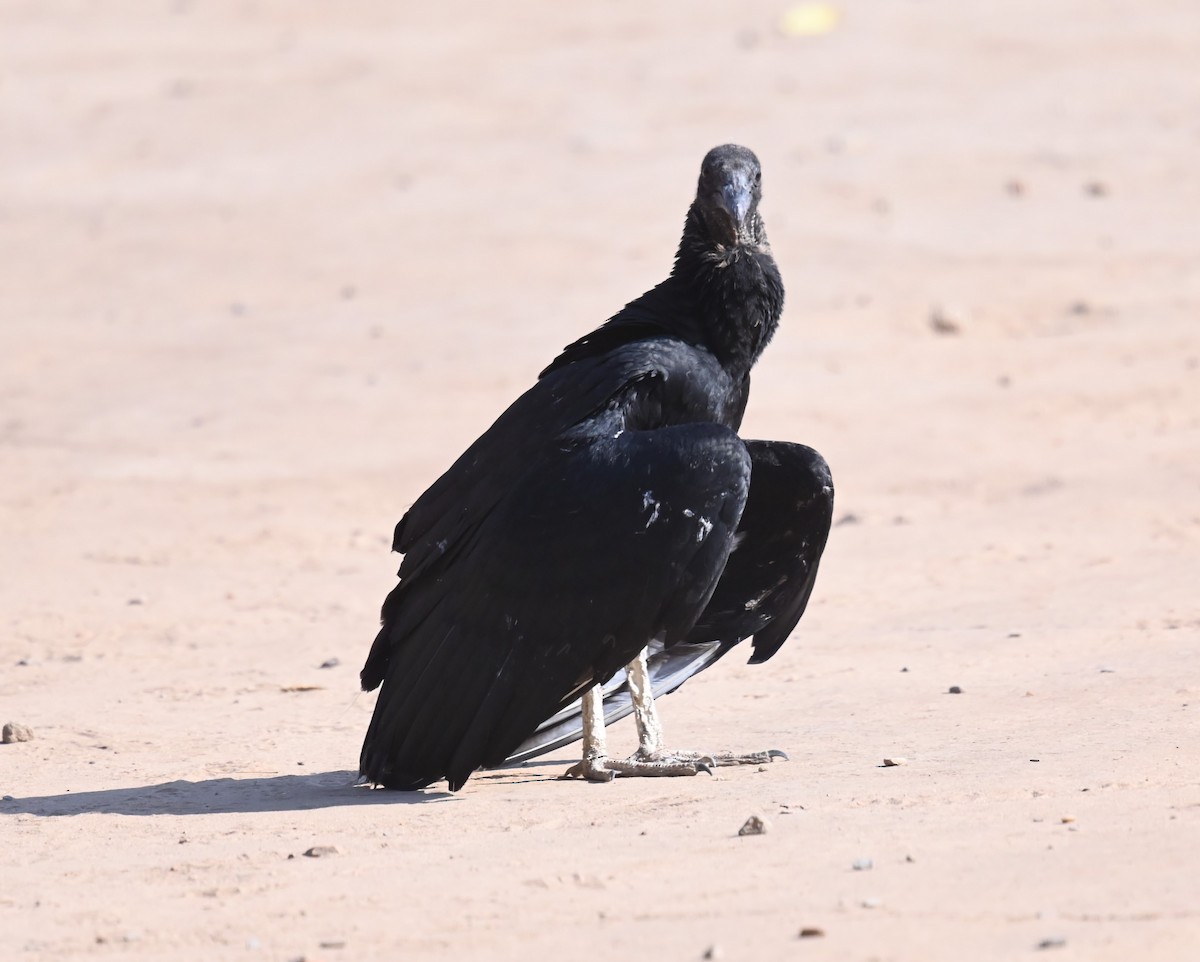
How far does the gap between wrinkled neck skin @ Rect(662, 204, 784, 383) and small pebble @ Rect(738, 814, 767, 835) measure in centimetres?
158

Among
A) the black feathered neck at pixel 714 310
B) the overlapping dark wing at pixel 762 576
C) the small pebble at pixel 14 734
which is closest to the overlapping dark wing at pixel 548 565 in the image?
the black feathered neck at pixel 714 310

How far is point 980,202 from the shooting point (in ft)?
48.9

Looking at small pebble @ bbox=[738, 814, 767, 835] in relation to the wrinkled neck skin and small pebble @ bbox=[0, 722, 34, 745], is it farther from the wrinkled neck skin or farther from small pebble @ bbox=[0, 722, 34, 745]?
small pebble @ bbox=[0, 722, 34, 745]

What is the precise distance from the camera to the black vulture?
5.22 meters

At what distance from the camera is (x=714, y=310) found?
579 centimetres

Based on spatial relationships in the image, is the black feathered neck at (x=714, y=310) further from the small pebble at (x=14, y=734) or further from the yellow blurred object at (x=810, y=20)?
the yellow blurred object at (x=810, y=20)

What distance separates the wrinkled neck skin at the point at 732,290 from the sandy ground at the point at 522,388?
1277 millimetres

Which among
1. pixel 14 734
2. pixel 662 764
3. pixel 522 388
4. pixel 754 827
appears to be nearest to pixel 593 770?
pixel 662 764

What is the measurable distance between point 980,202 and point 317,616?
329 inches

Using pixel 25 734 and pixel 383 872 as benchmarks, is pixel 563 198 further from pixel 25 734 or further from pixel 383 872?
pixel 383 872

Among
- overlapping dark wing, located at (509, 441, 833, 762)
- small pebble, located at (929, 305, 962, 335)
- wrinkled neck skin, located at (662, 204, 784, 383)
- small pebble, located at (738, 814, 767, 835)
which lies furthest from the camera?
small pebble, located at (929, 305, 962, 335)

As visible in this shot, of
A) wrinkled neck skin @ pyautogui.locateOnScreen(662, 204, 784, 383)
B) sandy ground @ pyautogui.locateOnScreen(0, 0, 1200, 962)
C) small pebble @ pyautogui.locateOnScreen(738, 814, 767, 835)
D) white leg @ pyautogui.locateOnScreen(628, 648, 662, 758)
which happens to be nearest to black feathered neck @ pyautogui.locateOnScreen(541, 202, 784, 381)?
wrinkled neck skin @ pyautogui.locateOnScreen(662, 204, 784, 383)

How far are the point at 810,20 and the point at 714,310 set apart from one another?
14.7m

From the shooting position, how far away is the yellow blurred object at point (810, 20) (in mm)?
19453
